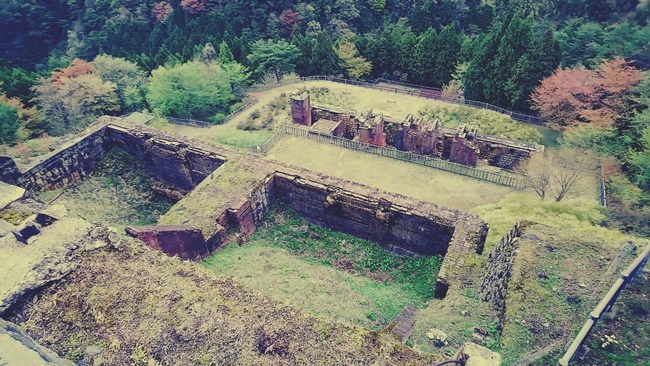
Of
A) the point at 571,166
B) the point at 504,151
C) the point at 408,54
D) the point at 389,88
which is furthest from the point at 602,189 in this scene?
the point at 408,54

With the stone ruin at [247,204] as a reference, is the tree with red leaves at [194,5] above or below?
above

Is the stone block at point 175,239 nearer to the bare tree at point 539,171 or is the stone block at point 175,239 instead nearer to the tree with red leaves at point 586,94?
the bare tree at point 539,171

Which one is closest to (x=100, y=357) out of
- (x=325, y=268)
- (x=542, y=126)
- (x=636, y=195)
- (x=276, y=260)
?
(x=276, y=260)

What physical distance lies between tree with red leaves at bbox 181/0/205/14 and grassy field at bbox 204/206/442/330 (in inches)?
1578

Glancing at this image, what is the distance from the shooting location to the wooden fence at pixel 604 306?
773cm

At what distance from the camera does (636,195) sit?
20047mm

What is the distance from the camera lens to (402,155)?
23719 millimetres

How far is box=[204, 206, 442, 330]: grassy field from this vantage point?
1296cm

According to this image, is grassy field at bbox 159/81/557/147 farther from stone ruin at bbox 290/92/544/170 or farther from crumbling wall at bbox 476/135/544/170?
stone ruin at bbox 290/92/544/170

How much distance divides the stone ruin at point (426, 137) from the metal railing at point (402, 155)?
1.03 metres

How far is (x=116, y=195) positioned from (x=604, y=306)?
67.5 feet

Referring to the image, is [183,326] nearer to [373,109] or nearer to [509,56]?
[373,109]

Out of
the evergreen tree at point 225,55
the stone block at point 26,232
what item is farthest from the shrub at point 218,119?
the stone block at point 26,232

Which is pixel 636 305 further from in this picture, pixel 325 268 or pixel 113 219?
pixel 113 219
